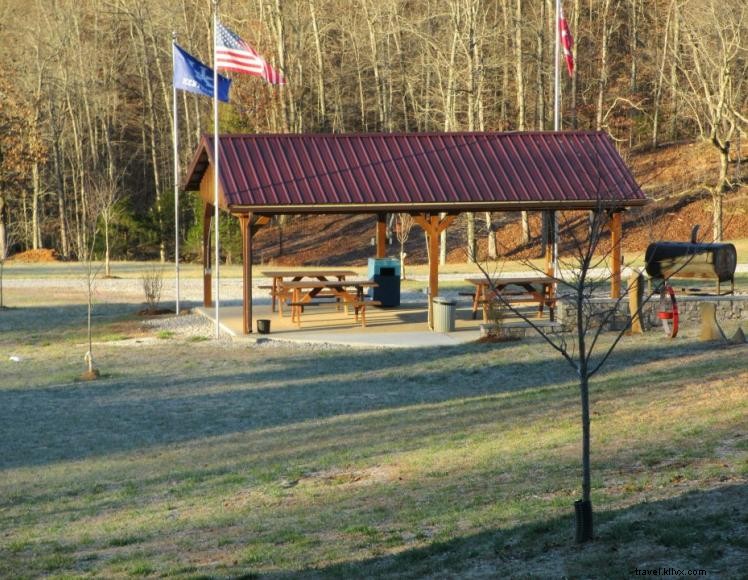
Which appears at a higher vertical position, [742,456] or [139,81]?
[139,81]

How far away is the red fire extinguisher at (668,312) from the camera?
1844 centimetres

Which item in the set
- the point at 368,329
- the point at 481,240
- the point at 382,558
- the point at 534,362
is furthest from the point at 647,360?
the point at 481,240

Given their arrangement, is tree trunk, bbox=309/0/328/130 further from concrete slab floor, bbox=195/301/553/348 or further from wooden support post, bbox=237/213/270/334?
wooden support post, bbox=237/213/270/334

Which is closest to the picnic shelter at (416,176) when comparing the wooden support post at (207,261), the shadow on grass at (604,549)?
the wooden support post at (207,261)

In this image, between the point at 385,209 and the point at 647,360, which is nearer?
the point at 647,360

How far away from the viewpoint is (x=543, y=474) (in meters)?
9.45

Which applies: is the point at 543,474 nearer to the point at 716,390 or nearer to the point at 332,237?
the point at 716,390

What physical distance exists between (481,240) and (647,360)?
100ft

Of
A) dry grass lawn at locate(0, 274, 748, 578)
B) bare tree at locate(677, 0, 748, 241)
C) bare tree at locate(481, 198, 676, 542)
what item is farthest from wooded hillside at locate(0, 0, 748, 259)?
dry grass lawn at locate(0, 274, 748, 578)

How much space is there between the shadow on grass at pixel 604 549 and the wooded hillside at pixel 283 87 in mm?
38459

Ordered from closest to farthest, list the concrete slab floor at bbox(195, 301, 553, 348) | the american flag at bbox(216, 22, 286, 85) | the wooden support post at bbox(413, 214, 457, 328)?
the concrete slab floor at bbox(195, 301, 553, 348) < the american flag at bbox(216, 22, 286, 85) < the wooden support post at bbox(413, 214, 457, 328)

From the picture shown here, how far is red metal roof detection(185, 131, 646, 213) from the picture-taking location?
68.3 feet

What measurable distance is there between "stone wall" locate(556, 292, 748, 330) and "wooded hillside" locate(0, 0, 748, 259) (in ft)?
85.3

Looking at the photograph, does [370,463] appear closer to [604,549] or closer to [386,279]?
[604,549]
